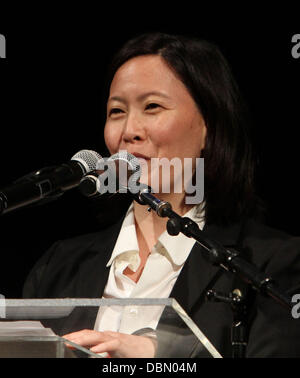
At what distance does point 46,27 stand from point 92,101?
→ 15.5 inches

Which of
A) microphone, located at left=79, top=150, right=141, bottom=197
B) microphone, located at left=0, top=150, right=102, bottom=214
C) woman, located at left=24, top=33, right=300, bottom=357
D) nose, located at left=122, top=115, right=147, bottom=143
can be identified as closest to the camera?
microphone, located at left=0, top=150, right=102, bottom=214

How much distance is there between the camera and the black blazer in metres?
1.91

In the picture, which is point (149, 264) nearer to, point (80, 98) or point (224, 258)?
point (224, 258)

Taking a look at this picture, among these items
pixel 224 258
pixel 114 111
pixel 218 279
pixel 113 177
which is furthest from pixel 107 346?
pixel 114 111

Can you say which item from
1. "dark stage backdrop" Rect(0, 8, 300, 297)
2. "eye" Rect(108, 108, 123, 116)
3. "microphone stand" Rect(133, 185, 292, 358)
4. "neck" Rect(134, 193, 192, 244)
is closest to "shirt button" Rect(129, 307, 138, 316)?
"microphone stand" Rect(133, 185, 292, 358)

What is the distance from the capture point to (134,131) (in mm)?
2223

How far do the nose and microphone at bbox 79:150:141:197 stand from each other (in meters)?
0.50

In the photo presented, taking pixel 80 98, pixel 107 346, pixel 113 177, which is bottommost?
pixel 107 346

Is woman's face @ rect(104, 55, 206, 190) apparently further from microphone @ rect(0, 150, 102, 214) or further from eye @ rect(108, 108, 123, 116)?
microphone @ rect(0, 150, 102, 214)

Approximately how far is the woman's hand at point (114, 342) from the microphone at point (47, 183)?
297mm

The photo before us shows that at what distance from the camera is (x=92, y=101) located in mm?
3031

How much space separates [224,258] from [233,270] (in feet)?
0.11

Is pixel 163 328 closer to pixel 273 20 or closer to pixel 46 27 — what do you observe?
pixel 273 20
